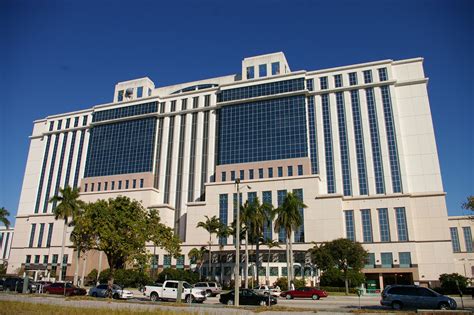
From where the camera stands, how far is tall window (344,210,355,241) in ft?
278


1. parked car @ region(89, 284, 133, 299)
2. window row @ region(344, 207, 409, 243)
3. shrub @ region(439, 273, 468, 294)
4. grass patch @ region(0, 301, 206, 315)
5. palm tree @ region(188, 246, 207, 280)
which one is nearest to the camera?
grass patch @ region(0, 301, 206, 315)

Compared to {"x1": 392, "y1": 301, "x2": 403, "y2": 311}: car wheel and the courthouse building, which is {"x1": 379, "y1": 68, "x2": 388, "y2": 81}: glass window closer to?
the courthouse building

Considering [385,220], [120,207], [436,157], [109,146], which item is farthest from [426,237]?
[109,146]

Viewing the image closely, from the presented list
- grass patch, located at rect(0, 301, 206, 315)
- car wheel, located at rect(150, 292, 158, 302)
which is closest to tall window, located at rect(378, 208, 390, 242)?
car wheel, located at rect(150, 292, 158, 302)

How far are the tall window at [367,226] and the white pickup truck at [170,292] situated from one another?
53485 mm

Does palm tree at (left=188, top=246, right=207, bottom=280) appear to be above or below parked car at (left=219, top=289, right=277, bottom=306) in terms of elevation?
above

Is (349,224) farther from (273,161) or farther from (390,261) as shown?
(273,161)

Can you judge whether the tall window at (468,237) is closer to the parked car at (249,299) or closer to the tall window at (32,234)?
the parked car at (249,299)

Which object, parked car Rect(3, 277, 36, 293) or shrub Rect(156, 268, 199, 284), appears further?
shrub Rect(156, 268, 199, 284)

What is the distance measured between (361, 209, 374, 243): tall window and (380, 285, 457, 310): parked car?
5236 centimetres

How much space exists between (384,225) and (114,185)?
7210 cm

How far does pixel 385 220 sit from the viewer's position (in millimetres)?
83688

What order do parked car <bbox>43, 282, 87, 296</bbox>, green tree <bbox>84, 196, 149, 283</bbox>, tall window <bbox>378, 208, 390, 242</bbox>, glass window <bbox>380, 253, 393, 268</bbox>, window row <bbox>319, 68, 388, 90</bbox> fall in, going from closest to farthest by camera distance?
parked car <bbox>43, 282, 87, 296</bbox>
green tree <bbox>84, 196, 149, 283</bbox>
glass window <bbox>380, 253, 393, 268</bbox>
tall window <bbox>378, 208, 390, 242</bbox>
window row <bbox>319, 68, 388, 90</bbox>

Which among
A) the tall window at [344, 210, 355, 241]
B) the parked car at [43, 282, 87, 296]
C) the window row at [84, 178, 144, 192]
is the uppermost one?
the window row at [84, 178, 144, 192]
